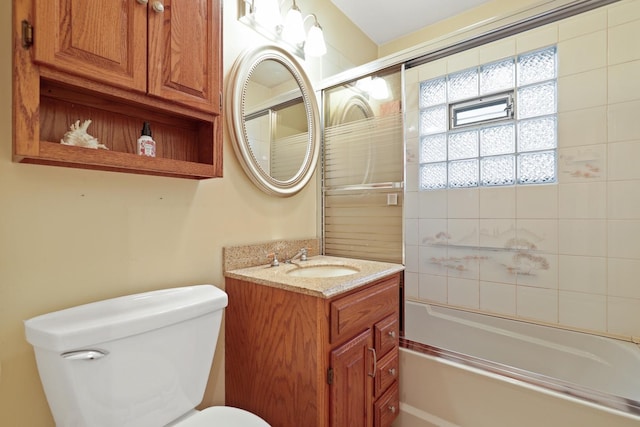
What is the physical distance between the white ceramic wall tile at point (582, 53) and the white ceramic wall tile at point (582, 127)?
0.26m

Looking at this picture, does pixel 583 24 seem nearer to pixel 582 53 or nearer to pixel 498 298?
pixel 582 53

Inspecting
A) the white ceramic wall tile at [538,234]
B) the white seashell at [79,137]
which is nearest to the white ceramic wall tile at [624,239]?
the white ceramic wall tile at [538,234]

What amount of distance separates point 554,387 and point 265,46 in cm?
196

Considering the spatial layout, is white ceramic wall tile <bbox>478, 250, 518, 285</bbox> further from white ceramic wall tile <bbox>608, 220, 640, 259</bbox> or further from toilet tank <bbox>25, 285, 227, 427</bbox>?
toilet tank <bbox>25, 285, 227, 427</bbox>

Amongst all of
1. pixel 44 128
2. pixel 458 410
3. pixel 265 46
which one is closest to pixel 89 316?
pixel 44 128

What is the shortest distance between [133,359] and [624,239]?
8.05 feet

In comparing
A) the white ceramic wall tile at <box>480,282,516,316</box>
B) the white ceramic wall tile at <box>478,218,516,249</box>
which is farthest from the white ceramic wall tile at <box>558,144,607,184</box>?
the white ceramic wall tile at <box>480,282,516,316</box>

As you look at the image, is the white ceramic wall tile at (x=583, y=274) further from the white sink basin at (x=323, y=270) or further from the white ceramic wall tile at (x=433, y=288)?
the white sink basin at (x=323, y=270)

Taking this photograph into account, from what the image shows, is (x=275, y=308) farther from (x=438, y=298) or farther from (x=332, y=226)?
(x=438, y=298)

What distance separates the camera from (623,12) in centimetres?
163

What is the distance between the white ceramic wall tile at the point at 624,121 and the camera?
5.30 ft

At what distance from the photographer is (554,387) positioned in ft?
3.66

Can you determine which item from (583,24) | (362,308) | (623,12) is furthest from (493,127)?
(362,308)

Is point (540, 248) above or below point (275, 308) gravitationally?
above
